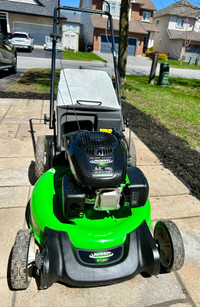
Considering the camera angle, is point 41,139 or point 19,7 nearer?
point 41,139

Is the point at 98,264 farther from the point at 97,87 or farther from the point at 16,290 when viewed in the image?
the point at 97,87

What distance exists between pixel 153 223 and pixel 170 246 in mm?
646

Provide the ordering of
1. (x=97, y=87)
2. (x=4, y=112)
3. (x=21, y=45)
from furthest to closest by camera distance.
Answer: (x=21, y=45), (x=4, y=112), (x=97, y=87)

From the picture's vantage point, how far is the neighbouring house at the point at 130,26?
3003cm

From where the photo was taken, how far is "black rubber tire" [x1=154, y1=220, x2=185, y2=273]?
1.87 m

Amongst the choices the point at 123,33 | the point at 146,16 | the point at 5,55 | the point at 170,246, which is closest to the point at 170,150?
the point at 170,246

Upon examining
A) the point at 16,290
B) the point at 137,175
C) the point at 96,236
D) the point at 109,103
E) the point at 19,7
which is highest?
the point at 19,7

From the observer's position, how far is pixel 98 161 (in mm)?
1662

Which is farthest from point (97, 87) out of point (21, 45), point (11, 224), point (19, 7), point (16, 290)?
point (19, 7)

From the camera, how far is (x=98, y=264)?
1701 millimetres

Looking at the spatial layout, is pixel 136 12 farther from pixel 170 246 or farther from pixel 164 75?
pixel 170 246

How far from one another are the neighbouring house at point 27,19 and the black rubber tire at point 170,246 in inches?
1192

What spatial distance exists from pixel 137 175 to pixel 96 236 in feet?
1.69

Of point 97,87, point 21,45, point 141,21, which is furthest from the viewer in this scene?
point 141,21
